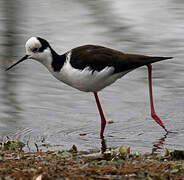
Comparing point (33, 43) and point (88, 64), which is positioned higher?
point (33, 43)

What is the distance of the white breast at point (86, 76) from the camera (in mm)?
7273

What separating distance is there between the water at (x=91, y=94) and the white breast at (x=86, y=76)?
594 millimetres

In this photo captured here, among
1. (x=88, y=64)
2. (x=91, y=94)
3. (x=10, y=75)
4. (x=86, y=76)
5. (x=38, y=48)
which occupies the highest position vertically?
(x=38, y=48)

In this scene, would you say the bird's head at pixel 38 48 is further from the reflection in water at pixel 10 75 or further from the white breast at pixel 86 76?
the reflection in water at pixel 10 75

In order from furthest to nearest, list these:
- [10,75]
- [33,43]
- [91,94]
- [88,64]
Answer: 1. [10,75]
2. [91,94]
3. [33,43]
4. [88,64]

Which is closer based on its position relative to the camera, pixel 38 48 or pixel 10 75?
pixel 38 48

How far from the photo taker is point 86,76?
7.30 meters

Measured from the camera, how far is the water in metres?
7.44

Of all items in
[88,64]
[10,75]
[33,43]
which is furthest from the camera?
[10,75]

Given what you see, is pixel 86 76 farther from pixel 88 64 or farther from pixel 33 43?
pixel 33 43

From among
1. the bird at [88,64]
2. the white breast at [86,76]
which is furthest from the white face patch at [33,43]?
the white breast at [86,76]

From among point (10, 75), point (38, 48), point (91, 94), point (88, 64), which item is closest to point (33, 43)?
point (38, 48)

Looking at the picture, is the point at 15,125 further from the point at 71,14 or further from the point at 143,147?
the point at 71,14

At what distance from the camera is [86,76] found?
23.9 ft
